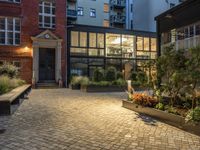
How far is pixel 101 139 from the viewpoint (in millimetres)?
6102

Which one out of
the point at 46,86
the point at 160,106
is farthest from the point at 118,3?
the point at 160,106

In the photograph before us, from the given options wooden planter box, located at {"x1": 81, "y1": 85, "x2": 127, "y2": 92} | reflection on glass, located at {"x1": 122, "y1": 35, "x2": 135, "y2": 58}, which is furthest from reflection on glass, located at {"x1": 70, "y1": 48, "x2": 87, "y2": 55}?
wooden planter box, located at {"x1": 81, "y1": 85, "x2": 127, "y2": 92}

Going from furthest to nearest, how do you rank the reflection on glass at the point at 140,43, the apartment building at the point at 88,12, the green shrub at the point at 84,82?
1. the apartment building at the point at 88,12
2. the reflection on glass at the point at 140,43
3. the green shrub at the point at 84,82

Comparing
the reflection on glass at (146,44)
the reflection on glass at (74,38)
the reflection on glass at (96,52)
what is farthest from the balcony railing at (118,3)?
the reflection on glass at (74,38)

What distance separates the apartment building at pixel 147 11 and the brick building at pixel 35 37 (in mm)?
14967

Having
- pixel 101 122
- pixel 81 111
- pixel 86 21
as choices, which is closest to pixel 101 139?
pixel 101 122

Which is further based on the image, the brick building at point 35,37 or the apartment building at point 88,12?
the apartment building at point 88,12

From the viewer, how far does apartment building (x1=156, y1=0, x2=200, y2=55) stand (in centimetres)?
1486

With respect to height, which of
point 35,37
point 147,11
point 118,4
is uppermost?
point 118,4

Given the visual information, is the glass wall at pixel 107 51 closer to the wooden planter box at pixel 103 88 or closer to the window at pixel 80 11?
the wooden planter box at pixel 103 88

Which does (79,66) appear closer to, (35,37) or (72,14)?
(35,37)

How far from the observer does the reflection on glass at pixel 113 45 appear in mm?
28875

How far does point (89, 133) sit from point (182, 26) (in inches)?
455

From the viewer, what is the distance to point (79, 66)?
27.1 metres
